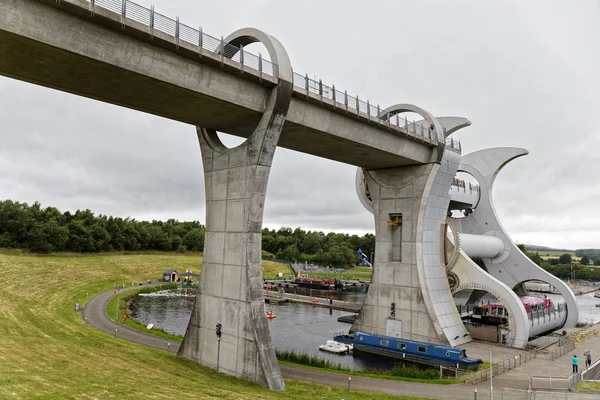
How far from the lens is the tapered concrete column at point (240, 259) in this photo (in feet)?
74.1

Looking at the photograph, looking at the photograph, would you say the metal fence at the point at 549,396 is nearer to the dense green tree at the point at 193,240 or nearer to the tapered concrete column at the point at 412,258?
the tapered concrete column at the point at 412,258

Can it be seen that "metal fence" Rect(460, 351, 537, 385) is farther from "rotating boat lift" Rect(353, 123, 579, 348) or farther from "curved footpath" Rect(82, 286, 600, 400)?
"rotating boat lift" Rect(353, 123, 579, 348)

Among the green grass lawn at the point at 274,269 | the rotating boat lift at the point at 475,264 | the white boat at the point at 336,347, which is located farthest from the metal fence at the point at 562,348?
the green grass lawn at the point at 274,269

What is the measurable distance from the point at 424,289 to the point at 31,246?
71065 mm

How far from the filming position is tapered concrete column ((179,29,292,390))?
74.1 ft

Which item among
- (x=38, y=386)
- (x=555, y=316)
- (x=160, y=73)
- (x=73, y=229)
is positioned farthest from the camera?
(x=73, y=229)

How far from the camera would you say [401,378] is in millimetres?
25984

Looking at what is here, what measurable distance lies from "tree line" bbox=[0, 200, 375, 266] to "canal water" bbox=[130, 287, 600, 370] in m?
29.5

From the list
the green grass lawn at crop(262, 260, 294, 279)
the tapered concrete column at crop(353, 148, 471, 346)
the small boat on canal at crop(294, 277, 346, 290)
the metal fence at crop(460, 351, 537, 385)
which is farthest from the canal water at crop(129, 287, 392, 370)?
the green grass lawn at crop(262, 260, 294, 279)

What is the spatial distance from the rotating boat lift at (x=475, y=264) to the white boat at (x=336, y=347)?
3.54 m

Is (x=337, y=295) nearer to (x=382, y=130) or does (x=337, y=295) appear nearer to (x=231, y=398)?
(x=382, y=130)

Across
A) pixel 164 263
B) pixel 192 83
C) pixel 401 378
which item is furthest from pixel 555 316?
pixel 164 263

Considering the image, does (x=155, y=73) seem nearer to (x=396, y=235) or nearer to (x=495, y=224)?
(x=396, y=235)

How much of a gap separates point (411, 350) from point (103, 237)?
7698cm
